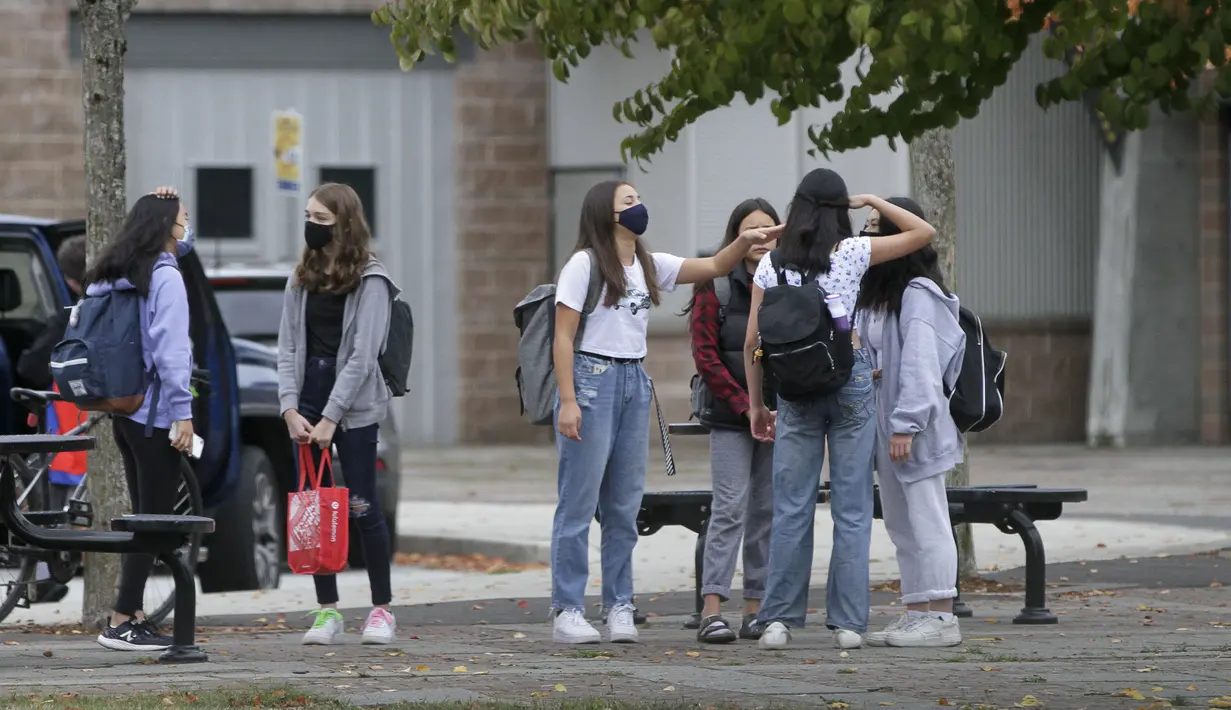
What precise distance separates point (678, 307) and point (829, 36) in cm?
1705

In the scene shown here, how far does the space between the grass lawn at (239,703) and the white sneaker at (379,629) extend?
1.71 meters

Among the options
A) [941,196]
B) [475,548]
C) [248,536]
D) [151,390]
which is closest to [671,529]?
[475,548]

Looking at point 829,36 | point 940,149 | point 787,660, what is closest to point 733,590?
point 940,149

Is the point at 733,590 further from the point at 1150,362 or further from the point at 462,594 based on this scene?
the point at 1150,362

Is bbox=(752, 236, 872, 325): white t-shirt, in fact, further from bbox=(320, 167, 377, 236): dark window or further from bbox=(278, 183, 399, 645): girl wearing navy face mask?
bbox=(320, 167, 377, 236): dark window

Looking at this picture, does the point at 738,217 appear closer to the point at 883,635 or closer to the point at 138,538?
the point at 883,635

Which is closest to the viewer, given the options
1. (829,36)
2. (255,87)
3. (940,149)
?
(829,36)

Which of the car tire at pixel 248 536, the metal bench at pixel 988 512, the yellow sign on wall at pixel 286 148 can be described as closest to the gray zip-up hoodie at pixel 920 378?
the metal bench at pixel 988 512

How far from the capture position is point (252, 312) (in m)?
13.4

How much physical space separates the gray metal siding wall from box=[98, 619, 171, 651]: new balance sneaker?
16572 mm

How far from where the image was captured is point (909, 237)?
8281mm

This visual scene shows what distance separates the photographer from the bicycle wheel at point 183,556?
30.3 ft

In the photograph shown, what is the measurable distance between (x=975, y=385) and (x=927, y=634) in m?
0.96

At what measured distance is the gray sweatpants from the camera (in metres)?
8.80
